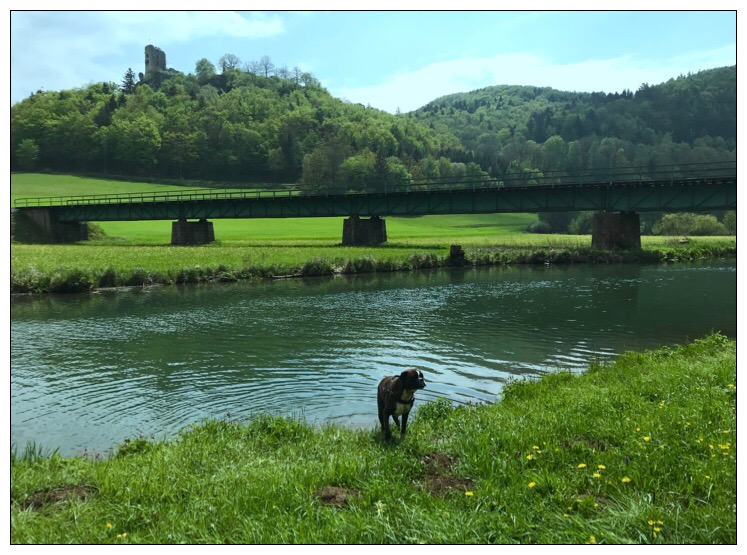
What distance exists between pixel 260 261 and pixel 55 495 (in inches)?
1416

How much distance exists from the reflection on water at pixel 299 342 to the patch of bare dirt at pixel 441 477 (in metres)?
3.87

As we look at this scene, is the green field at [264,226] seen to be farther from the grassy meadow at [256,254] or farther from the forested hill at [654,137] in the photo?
the forested hill at [654,137]

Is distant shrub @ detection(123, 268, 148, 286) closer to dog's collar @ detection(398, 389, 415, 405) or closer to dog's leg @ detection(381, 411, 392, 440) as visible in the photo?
dog's leg @ detection(381, 411, 392, 440)

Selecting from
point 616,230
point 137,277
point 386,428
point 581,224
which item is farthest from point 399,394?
point 581,224

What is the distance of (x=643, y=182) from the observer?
5234cm

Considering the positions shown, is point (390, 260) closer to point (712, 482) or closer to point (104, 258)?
point (104, 258)

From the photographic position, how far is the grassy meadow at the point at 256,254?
33469 millimetres

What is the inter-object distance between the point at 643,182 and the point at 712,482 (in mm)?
51674

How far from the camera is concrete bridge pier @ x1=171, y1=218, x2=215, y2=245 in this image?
2515 inches

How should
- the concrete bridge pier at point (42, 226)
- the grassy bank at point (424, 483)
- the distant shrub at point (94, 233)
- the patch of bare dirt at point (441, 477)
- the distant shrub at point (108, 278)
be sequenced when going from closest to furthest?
the grassy bank at point (424, 483) → the patch of bare dirt at point (441, 477) → the distant shrub at point (108, 278) → the concrete bridge pier at point (42, 226) → the distant shrub at point (94, 233)

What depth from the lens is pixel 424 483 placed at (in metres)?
6.07

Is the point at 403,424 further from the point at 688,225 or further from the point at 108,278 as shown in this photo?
the point at 688,225

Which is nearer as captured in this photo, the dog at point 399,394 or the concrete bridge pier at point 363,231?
the dog at point 399,394

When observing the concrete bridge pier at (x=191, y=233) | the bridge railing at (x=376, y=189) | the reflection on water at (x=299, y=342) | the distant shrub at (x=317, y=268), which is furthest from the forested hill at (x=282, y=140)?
the reflection on water at (x=299, y=342)
